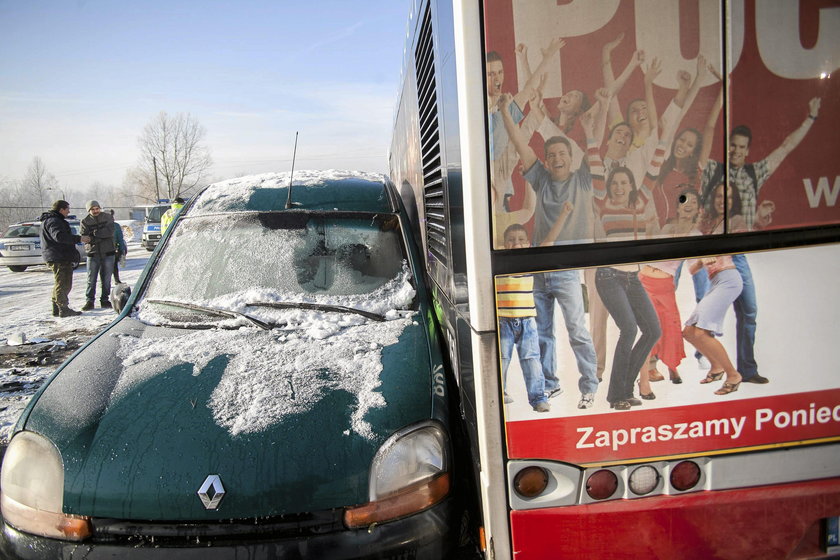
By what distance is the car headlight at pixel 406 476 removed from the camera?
2082mm

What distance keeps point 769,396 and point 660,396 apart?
0.44m

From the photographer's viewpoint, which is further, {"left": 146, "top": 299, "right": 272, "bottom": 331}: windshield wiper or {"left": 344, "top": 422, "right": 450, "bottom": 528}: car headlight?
{"left": 146, "top": 299, "right": 272, "bottom": 331}: windshield wiper

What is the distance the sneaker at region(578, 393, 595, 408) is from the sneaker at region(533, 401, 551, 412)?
0.12m

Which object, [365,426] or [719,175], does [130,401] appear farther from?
[719,175]

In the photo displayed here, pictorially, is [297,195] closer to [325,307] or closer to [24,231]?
[325,307]

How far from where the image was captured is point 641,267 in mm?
1874

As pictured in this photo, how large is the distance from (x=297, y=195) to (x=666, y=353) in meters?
2.75

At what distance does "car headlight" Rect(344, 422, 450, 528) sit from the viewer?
208cm

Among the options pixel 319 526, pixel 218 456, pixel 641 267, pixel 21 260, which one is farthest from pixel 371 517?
pixel 21 260

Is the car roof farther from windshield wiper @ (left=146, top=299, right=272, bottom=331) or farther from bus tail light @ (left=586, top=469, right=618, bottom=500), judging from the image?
bus tail light @ (left=586, top=469, right=618, bottom=500)

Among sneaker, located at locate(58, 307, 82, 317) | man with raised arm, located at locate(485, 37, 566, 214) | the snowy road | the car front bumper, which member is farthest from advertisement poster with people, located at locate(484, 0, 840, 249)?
sneaker, located at locate(58, 307, 82, 317)

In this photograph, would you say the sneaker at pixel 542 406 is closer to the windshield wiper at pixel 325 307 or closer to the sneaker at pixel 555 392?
the sneaker at pixel 555 392

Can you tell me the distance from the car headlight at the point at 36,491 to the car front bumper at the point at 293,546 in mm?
45

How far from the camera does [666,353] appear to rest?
190 centimetres
